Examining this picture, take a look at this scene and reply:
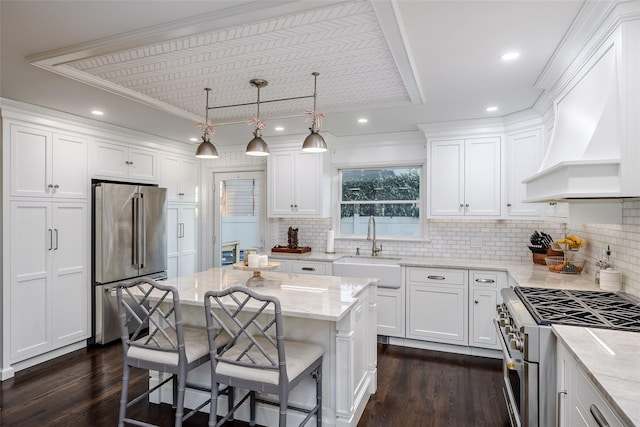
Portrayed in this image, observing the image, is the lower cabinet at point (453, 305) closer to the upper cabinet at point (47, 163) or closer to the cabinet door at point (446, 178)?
the cabinet door at point (446, 178)

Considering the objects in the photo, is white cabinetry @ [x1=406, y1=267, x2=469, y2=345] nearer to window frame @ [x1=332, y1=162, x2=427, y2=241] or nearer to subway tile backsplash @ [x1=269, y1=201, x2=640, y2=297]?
subway tile backsplash @ [x1=269, y1=201, x2=640, y2=297]

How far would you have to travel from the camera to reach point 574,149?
203 cm

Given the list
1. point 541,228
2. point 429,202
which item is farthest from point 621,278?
point 429,202

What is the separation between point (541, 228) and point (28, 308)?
5.25 m

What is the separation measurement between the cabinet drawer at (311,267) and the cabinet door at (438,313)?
99cm

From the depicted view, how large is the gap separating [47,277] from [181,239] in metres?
1.81

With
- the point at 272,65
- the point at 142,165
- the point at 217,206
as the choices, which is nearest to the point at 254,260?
the point at 272,65

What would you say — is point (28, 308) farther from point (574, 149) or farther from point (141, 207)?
point (574, 149)

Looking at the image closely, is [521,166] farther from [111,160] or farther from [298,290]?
[111,160]

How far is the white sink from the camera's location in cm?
394

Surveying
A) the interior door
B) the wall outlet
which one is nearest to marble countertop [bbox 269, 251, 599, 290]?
the wall outlet

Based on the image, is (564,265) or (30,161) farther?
(30,161)

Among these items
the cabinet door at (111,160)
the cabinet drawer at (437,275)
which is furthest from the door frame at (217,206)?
the cabinet drawer at (437,275)

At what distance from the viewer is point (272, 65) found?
2477 millimetres
